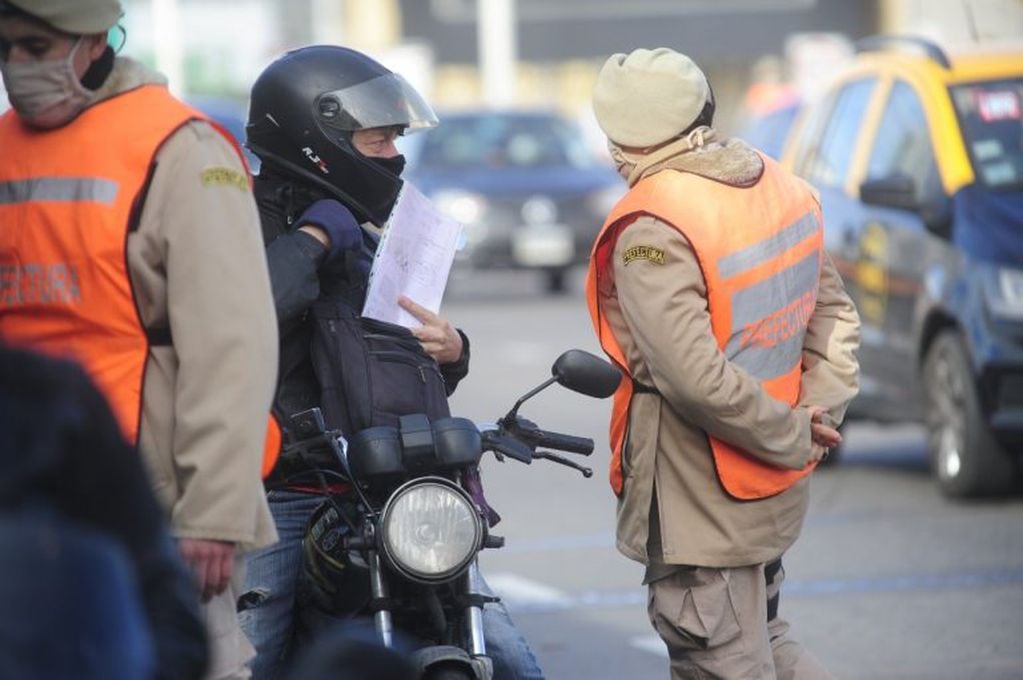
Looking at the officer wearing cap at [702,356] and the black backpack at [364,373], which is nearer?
the black backpack at [364,373]

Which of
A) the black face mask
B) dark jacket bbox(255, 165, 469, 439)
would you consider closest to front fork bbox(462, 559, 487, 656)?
dark jacket bbox(255, 165, 469, 439)

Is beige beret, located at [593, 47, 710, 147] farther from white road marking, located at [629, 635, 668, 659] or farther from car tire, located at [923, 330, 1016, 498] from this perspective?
car tire, located at [923, 330, 1016, 498]

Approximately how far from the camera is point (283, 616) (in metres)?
4.39

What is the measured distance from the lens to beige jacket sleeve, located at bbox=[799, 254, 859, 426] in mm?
4961

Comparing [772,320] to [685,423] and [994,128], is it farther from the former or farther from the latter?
[994,128]

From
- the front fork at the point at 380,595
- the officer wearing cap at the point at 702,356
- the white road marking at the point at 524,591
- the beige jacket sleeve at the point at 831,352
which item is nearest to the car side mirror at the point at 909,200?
the white road marking at the point at 524,591

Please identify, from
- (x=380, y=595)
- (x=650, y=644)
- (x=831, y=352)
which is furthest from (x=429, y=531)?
(x=650, y=644)

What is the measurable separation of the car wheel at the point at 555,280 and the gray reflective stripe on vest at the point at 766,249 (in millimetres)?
18460

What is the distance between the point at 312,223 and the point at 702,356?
85cm

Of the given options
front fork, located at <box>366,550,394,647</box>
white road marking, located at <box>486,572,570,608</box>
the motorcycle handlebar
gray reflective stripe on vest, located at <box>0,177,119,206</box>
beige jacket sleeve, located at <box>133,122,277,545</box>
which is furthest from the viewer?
white road marking, located at <box>486,572,570,608</box>

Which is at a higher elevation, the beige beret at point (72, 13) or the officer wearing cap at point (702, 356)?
the beige beret at point (72, 13)

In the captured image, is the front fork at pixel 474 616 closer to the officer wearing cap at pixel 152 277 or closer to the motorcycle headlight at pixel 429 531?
the motorcycle headlight at pixel 429 531

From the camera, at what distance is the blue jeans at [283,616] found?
4.25 metres

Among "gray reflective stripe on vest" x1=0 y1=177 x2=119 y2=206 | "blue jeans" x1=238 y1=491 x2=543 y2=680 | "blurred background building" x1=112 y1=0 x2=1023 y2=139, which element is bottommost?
"blurred background building" x1=112 y1=0 x2=1023 y2=139
